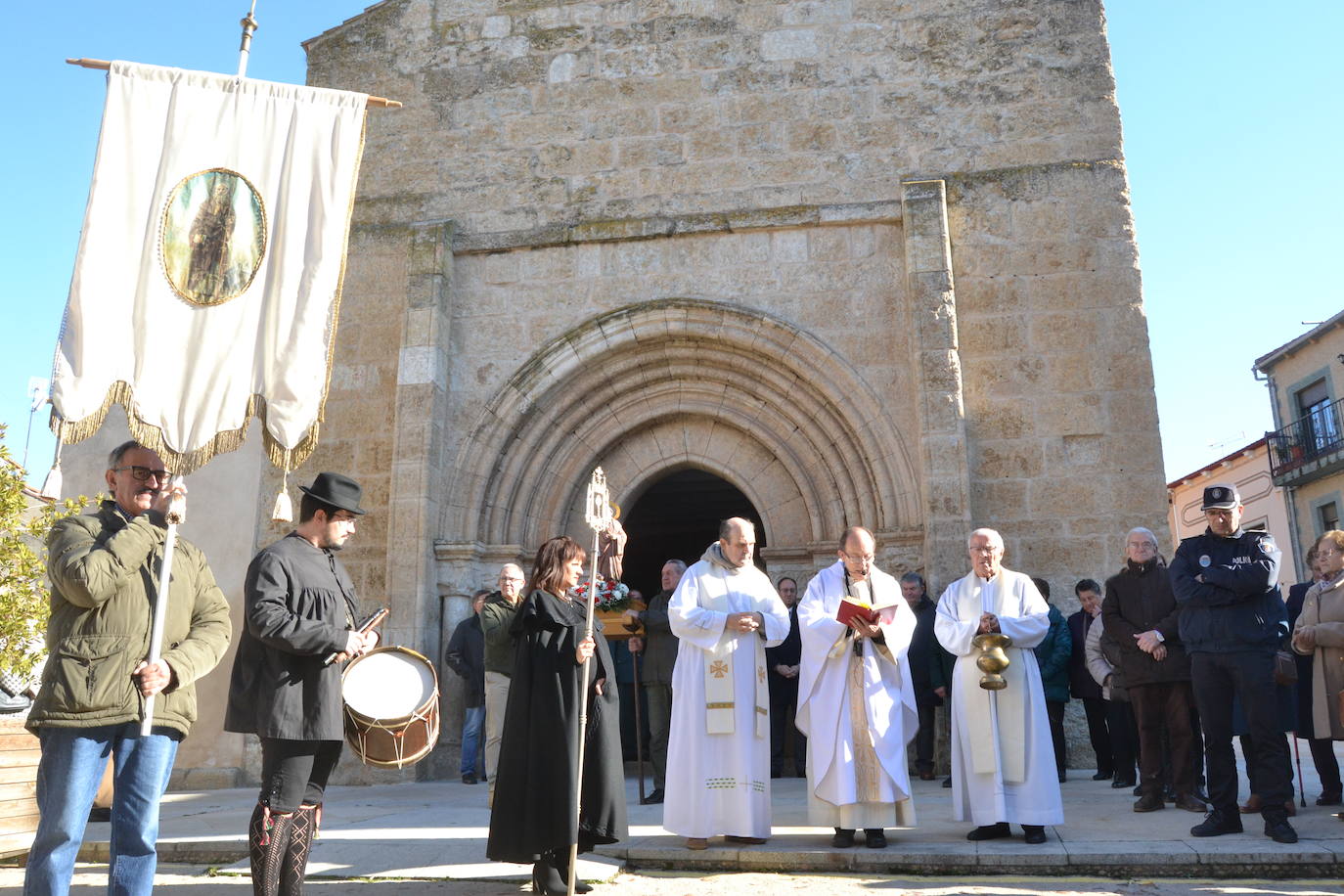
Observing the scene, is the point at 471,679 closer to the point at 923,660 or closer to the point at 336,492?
the point at 923,660

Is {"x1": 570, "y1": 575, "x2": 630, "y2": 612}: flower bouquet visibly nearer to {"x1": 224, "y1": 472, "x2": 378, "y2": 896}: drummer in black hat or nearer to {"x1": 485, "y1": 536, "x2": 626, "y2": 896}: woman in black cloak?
{"x1": 485, "y1": 536, "x2": 626, "y2": 896}: woman in black cloak

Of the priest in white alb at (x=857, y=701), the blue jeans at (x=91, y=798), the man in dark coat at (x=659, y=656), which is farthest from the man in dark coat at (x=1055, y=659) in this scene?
the blue jeans at (x=91, y=798)

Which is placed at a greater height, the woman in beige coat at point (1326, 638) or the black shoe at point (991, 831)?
the woman in beige coat at point (1326, 638)

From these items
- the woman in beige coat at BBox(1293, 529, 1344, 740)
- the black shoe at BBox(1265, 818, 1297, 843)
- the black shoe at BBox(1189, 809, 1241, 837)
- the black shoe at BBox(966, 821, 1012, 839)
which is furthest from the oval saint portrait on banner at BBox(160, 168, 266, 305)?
the woman in beige coat at BBox(1293, 529, 1344, 740)

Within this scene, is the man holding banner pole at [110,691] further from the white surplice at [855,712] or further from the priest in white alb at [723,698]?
the white surplice at [855,712]

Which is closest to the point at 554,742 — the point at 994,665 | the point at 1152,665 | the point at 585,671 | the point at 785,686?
the point at 585,671

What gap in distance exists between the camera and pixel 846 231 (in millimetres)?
9156

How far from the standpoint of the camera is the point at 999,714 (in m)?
5.40

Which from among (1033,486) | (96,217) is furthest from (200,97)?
(1033,486)

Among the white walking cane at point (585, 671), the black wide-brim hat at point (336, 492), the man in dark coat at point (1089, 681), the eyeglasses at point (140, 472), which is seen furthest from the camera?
the man in dark coat at point (1089, 681)

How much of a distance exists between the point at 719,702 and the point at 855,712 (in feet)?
2.20

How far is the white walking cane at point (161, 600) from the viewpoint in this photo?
332cm

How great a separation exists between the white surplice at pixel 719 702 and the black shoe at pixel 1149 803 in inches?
82.4

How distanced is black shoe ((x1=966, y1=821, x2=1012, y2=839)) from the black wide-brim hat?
3270 millimetres
